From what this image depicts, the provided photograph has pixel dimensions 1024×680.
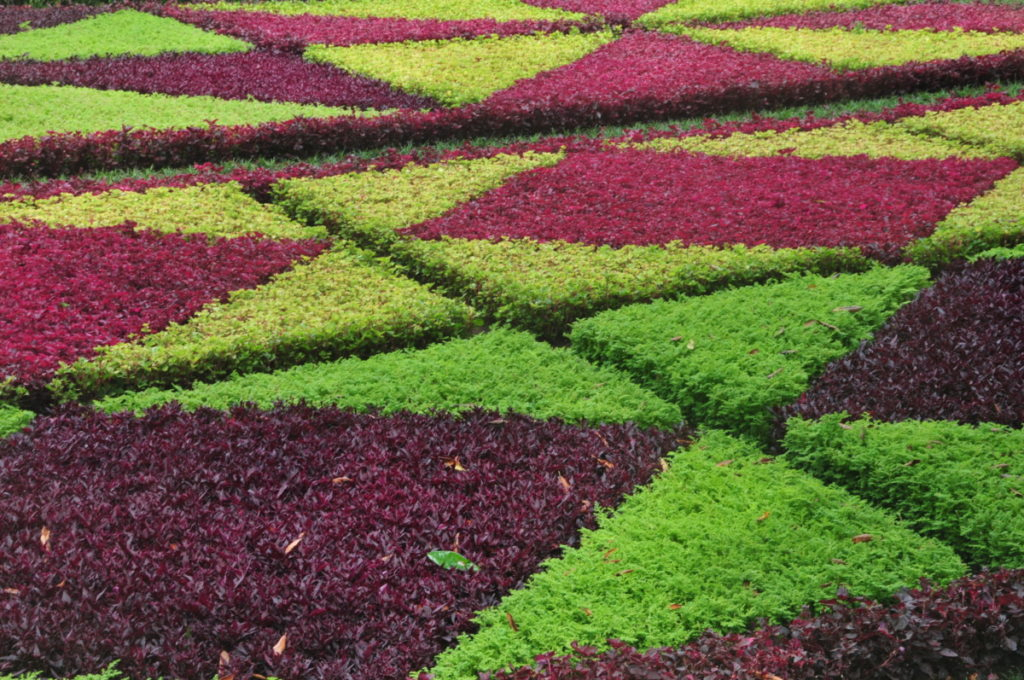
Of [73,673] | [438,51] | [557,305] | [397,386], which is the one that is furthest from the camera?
[438,51]

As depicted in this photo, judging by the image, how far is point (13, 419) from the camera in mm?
5535

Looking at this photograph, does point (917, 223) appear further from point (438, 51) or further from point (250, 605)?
point (438, 51)

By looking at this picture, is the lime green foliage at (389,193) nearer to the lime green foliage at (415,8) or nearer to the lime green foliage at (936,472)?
the lime green foliage at (936,472)

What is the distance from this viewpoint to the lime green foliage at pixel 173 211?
811 centimetres

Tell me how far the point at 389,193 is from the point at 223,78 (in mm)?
5008

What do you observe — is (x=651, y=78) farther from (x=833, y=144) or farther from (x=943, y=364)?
(x=943, y=364)

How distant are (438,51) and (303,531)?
1037 centimetres

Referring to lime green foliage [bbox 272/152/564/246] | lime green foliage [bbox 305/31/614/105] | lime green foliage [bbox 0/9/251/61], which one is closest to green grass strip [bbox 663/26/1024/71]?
lime green foliage [bbox 305/31/614/105]

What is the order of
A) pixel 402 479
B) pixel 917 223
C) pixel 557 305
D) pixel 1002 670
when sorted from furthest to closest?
pixel 917 223 → pixel 557 305 → pixel 402 479 → pixel 1002 670

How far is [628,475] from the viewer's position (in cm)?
495

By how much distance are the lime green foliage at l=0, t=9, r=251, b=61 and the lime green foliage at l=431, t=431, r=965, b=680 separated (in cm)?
Answer: 1124

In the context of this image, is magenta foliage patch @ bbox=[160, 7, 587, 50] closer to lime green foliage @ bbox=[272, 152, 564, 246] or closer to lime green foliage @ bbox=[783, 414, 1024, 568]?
lime green foliage @ bbox=[272, 152, 564, 246]

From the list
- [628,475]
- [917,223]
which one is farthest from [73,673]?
[917,223]

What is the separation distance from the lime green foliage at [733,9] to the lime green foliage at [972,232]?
8.59 metres
